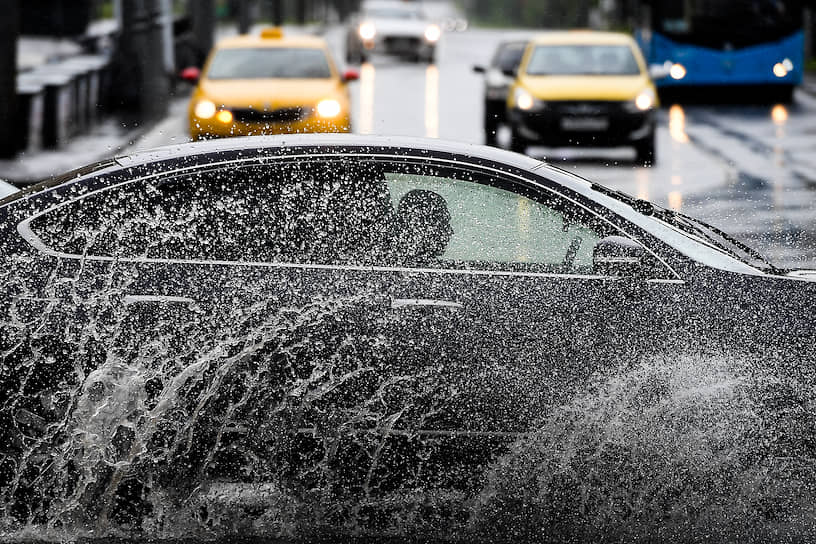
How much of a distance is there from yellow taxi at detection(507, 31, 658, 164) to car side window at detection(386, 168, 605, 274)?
42.5 ft

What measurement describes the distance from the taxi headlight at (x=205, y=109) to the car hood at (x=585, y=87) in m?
4.06

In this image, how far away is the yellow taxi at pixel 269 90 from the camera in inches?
647

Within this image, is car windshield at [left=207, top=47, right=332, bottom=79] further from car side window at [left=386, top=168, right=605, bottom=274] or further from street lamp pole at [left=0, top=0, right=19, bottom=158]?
car side window at [left=386, top=168, right=605, bottom=274]

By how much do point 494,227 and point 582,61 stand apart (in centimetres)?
1440

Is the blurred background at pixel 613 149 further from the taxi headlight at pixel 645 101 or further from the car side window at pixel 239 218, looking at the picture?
the car side window at pixel 239 218

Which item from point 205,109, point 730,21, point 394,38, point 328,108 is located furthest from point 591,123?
point 394,38

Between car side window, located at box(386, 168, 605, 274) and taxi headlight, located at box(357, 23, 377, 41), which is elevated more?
car side window, located at box(386, 168, 605, 274)

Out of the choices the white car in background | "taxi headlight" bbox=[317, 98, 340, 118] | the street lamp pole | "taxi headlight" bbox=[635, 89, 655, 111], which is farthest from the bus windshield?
the white car in background

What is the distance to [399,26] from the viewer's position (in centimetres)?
4575

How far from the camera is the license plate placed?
17.7 m

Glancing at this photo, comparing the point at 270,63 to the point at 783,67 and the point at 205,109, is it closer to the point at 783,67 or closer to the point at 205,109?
the point at 205,109

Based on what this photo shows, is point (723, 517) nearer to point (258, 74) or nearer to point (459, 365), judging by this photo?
point (459, 365)

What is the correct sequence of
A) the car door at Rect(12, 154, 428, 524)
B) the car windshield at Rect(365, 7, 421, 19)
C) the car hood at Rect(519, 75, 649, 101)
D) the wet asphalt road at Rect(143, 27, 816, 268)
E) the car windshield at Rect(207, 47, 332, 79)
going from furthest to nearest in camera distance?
the car windshield at Rect(365, 7, 421, 19) < the car windshield at Rect(207, 47, 332, 79) < the car hood at Rect(519, 75, 649, 101) < the wet asphalt road at Rect(143, 27, 816, 268) < the car door at Rect(12, 154, 428, 524)

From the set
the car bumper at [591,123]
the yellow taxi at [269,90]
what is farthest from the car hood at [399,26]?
the car bumper at [591,123]
